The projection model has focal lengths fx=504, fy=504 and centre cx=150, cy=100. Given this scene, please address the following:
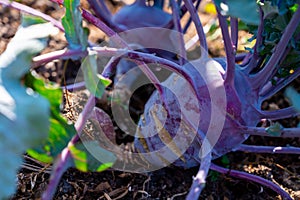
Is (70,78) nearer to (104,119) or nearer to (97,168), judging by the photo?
(104,119)

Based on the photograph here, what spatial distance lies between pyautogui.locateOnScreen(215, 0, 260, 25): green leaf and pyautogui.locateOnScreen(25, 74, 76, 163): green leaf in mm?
295

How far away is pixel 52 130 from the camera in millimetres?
788

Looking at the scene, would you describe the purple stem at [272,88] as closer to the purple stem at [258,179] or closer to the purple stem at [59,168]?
the purple stem at [258,179]

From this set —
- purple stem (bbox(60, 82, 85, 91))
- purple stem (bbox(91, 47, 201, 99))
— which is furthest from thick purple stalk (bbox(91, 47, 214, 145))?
purple stem (bbox(60, 82, 85, 91))

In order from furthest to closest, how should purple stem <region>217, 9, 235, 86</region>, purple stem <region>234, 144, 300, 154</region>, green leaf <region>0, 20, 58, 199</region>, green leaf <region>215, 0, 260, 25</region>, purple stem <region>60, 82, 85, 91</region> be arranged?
purple stem <region>60, 82, 85, 91</region>, purple stem <region>234, 144, 300, 154</region>, purple stem <region>217, 9, 235, 86</region>, green leaf <region>215, 0, 260, 25</region>, green leaf <region>0, 20, 58, 199</region>

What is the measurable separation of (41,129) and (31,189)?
1.63 ft

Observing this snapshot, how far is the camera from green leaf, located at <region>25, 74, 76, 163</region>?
2.48 ft

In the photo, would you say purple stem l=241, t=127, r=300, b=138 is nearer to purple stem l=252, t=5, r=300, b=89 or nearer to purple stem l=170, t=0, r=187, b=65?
purple stem l=252, t=5, r=300, b=89

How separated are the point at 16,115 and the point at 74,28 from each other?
0.64 feet

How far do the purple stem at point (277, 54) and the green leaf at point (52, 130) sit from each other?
39 cm

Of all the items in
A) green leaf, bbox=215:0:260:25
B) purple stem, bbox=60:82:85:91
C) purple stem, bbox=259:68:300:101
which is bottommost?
purple stem, bbox=60:82:85:91

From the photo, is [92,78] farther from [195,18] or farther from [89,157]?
[195,18]

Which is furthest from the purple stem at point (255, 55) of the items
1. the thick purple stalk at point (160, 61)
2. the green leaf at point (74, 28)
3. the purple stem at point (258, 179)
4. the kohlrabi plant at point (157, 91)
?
the green leaf at point (74, 28)

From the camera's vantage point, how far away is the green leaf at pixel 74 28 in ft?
2.63
